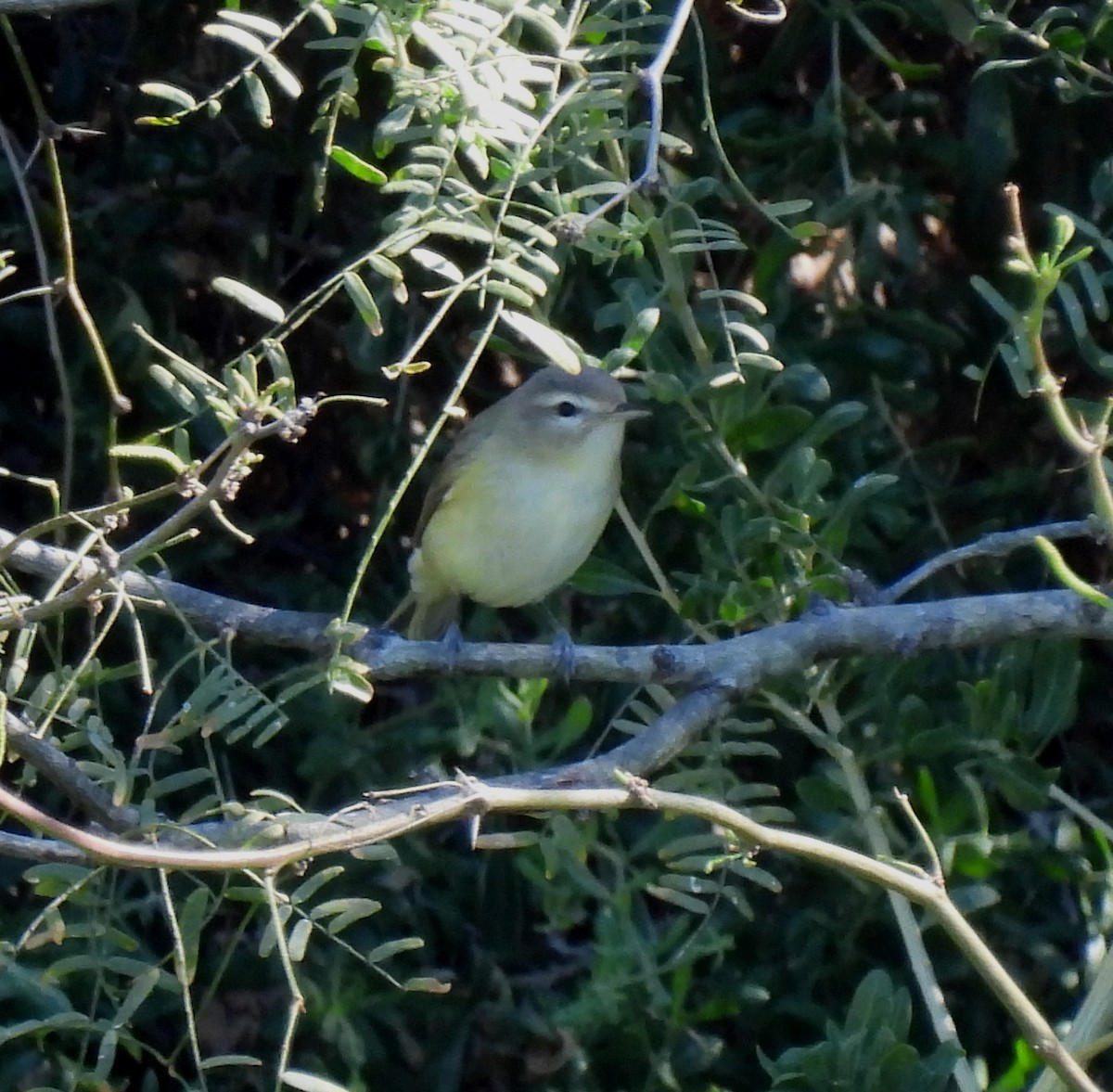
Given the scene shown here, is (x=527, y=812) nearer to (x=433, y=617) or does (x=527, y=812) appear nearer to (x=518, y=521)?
(x=518, y=521)

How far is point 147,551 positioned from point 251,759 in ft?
6.64

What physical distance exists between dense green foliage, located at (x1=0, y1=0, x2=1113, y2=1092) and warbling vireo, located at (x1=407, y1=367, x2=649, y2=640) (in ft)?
0.39

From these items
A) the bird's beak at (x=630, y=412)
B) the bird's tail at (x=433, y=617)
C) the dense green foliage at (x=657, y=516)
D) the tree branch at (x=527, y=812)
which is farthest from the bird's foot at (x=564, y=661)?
the bird's tail at (x=433, y=617)

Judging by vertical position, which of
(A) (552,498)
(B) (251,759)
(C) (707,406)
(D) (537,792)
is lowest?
(B) (251,759)

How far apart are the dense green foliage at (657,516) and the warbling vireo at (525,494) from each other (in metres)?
0.12

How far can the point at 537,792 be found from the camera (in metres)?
1.51

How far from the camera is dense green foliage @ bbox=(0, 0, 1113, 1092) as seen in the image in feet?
9.07

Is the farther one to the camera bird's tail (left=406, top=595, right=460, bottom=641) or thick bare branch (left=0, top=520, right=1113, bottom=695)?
bird's tail (left=406, top=595, right=460, bottom=641)

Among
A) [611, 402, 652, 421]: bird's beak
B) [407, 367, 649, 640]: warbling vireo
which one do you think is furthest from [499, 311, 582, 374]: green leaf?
[407, 367, 649, 640]: warbling vireo

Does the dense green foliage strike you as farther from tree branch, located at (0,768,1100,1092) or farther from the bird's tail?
tree branch, located at (0,768,1100,1092)

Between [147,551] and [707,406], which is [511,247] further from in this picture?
[707,406]

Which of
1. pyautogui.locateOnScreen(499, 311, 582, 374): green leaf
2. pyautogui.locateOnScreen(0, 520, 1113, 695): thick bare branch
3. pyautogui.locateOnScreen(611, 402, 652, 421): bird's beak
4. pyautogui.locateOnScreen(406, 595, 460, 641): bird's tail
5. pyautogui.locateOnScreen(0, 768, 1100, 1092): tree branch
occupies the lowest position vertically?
pyautogui.locateOnScreen(406, 595, 460, 641): bird's tail

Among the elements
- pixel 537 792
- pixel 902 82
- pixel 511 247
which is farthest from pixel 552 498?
pixel 537 792

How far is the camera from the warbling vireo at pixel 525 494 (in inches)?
139
